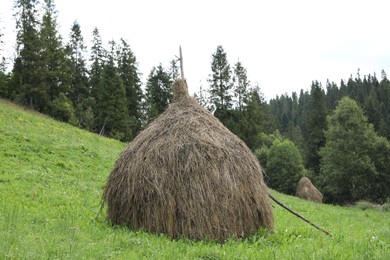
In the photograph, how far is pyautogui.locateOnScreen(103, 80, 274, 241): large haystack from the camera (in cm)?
793

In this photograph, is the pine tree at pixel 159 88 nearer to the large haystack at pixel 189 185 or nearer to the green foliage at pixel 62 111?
the green foliage at pixel 62 111

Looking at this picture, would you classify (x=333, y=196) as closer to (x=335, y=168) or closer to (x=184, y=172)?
(x=335, y=168)

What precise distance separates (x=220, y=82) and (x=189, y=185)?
46109mm

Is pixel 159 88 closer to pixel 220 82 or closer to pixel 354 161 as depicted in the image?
pixel 220 82

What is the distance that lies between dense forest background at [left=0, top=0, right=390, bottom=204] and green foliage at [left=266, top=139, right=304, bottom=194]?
0.41 feet

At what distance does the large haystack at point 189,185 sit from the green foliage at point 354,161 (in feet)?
114

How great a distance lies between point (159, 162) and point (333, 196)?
39103mm

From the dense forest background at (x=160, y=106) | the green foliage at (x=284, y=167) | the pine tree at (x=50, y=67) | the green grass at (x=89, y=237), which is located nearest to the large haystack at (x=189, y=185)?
the green grass at (x=89, y=237)

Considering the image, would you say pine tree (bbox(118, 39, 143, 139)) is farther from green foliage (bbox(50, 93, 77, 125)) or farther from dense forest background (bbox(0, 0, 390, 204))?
green foliage (bbox(50, 93, 77, 125))

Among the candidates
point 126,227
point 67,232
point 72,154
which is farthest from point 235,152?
point 72,154

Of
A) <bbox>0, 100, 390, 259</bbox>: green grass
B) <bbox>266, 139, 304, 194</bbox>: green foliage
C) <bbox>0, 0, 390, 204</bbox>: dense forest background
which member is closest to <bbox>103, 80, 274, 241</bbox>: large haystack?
<bbox>0, 100, 390, 259</bbox>: green grass

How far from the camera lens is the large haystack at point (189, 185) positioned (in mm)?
7926

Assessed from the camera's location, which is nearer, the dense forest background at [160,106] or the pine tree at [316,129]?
the dense forest background at [160,106]

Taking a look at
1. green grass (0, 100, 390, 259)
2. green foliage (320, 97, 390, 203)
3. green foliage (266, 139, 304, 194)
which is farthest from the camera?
green foliage (266, 139, 304, 194)
